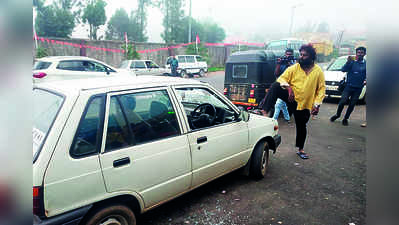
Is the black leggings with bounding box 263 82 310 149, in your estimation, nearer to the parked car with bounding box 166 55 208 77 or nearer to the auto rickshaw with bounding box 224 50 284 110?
the auto rickshaw with bounding box 224 50 284 110

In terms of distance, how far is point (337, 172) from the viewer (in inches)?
161

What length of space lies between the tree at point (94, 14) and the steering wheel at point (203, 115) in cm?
3026

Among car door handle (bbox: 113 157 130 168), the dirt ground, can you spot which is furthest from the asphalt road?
car door handle (bbox: 113 157 130 168)

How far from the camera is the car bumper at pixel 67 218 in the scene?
175 centimetres

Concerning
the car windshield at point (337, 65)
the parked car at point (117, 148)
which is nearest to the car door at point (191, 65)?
the car windshield at point (337, 65)

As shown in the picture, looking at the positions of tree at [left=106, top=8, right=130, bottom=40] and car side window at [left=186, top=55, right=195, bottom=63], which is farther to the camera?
tree at [left=106, top=8, right=130, bottom=40]

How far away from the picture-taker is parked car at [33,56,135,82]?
349 inches

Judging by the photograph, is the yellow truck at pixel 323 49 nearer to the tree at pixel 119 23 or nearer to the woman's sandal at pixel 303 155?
the woman's sandal at pixel 303 155

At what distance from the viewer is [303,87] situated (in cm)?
416

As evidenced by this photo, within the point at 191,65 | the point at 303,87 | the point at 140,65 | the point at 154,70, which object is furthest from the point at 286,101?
the point at 191,65
